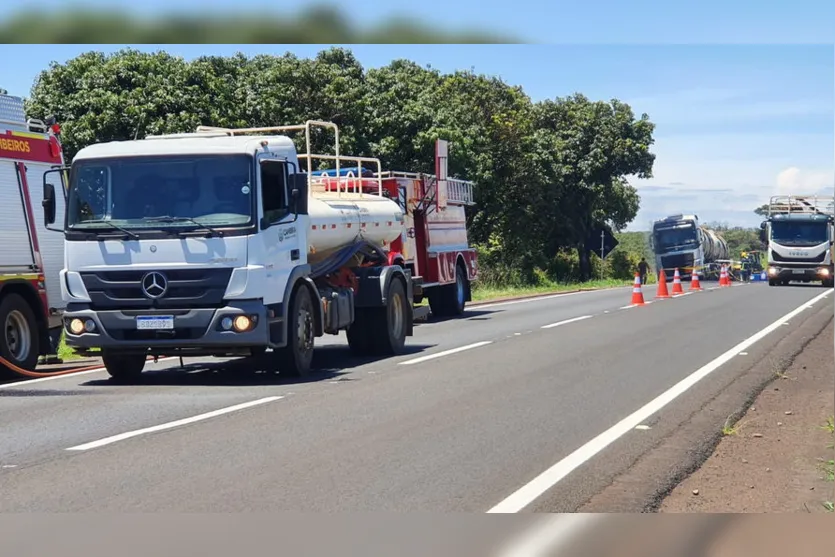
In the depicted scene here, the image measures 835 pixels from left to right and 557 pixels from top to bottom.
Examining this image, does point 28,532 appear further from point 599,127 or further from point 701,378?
point 599,127

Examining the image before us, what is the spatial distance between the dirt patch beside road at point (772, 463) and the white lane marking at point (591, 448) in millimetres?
792

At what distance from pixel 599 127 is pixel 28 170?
47.7 meters

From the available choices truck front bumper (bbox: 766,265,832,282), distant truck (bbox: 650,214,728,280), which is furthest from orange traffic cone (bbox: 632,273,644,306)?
distant truck (bbox: 650,214,728,280)

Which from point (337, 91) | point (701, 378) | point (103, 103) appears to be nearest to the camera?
point (701, 378)

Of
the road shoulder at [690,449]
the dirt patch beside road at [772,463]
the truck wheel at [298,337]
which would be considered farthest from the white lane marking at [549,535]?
the truck wheel at [298,337]

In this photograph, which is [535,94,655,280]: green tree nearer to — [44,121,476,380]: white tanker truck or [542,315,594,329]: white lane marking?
[542,315,594,329]: white lane marking

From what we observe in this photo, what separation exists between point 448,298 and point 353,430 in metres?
17.0

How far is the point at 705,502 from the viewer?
7781 mm

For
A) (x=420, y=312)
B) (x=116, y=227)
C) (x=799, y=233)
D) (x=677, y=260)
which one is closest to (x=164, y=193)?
(x=116, y=227)

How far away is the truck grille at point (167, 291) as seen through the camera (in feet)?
43.3

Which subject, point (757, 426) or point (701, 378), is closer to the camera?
point (757, 426)

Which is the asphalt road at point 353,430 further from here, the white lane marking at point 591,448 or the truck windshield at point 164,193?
the truck windshield at point 164,193

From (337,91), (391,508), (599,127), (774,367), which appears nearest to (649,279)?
(599,127)

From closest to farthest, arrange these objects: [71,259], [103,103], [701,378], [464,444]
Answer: [464,444] → [71,259] → [701,378] → [103,103]
